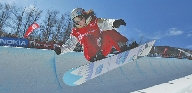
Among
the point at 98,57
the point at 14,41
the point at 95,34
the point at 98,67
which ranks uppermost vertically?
the point at 14,41

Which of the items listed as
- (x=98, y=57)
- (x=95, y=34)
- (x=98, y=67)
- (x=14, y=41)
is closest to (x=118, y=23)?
(x=95, y=34)

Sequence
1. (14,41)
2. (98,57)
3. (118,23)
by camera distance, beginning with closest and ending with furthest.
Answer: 1. (118,23)
2. (98,57)
3. (14,41)

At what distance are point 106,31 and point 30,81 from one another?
92.6 inches

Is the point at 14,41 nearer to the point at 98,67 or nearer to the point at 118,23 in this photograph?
the point at 98,67

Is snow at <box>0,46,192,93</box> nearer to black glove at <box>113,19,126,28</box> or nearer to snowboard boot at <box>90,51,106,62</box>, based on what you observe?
snowboard boot at <box>90,51,106,62</box>

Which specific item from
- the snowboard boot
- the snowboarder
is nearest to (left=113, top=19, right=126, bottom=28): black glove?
the snowboarder

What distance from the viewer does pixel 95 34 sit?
5.36 meters

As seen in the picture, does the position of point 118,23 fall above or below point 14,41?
above

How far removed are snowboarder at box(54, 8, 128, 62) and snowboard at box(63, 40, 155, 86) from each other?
0.65ft

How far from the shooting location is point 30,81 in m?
5.32

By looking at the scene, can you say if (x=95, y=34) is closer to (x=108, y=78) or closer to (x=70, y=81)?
(x=70, y=81)

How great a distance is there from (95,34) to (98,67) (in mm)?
865

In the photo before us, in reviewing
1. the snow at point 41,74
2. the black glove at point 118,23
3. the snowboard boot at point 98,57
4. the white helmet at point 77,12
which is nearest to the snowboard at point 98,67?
the snowboard boot at point 98,57

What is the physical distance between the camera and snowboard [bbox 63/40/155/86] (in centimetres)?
469
